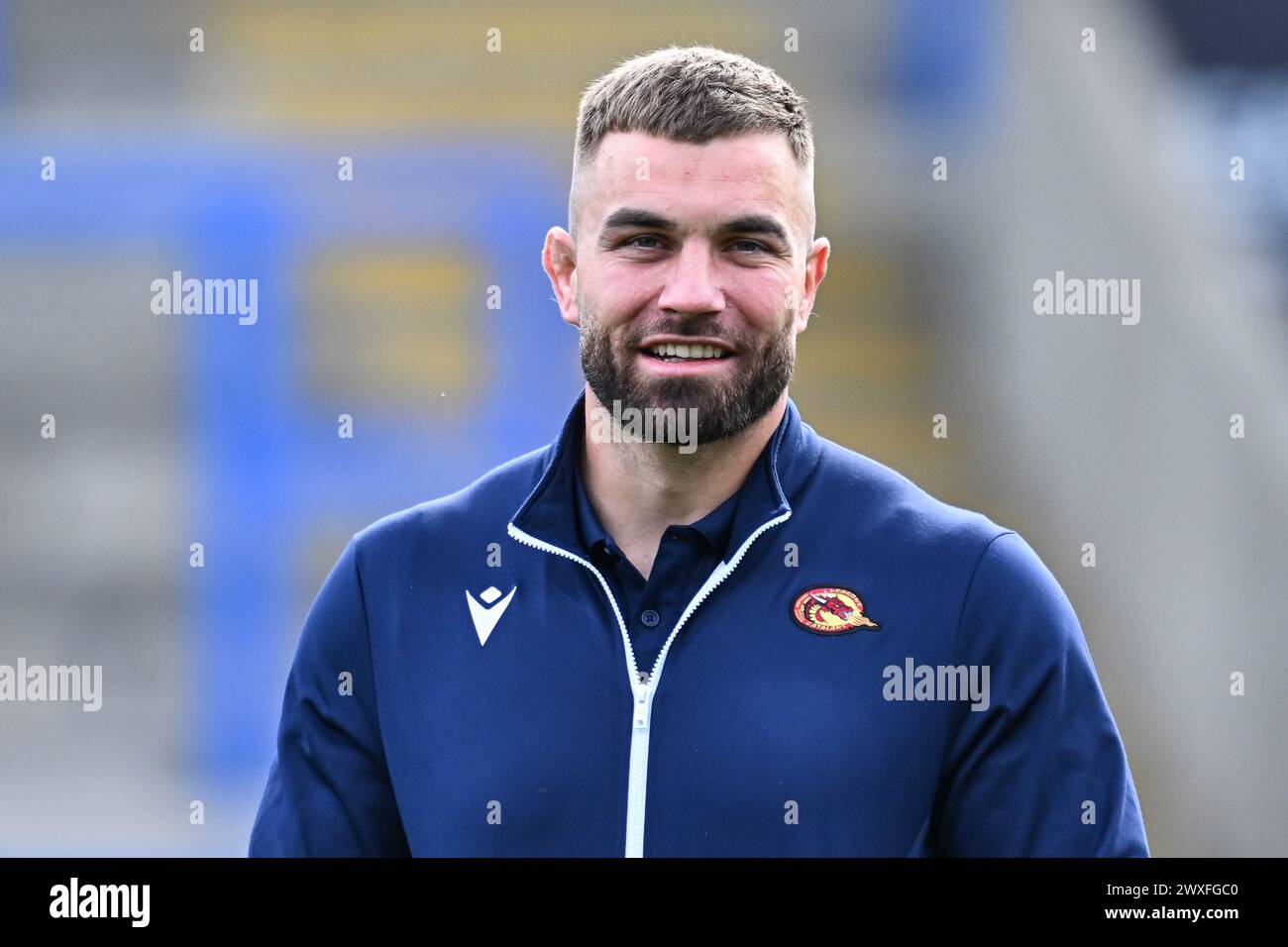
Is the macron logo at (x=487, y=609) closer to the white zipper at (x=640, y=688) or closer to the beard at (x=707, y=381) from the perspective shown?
the white zipper at (x=640, y=688)

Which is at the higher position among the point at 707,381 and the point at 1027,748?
the point at 707,381

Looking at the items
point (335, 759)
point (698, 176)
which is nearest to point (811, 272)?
point (698, 176)

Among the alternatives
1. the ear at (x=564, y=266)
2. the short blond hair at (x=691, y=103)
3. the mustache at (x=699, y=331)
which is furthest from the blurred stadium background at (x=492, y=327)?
the mustache at (x=699, y=331)

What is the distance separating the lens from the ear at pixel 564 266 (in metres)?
1.91

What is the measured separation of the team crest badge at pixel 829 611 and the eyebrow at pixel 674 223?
391mm

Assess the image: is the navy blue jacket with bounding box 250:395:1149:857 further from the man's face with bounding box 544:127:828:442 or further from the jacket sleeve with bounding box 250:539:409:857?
the man's face with bounding box 544:127:828:442

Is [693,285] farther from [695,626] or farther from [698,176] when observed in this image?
[695,626]

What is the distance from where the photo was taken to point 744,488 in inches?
71.1

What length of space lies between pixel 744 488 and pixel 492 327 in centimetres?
313

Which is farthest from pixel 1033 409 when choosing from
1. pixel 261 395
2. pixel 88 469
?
pixel 88 469

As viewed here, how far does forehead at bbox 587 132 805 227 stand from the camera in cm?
174

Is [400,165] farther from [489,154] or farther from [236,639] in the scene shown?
[236,639]
